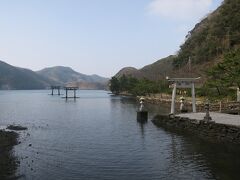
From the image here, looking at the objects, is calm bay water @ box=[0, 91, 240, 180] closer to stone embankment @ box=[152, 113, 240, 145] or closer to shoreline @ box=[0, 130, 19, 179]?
Answer: shoreline @ box=[0, 130, 19, 179]

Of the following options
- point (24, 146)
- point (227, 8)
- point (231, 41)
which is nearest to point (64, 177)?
point (24, 146)

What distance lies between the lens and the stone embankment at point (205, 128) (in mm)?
27906

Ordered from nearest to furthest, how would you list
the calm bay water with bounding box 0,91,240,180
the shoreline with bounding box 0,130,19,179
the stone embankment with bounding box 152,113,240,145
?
the shoreline with bounding box 0,130,19,179 < the calm bay water with bounding box 0,91,240,180 < the stone embankment with bounding box 152,113,240,145

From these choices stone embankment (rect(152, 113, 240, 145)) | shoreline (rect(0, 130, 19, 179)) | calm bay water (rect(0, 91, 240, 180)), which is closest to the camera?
shoreline (rect(0, 130, 19, 179))

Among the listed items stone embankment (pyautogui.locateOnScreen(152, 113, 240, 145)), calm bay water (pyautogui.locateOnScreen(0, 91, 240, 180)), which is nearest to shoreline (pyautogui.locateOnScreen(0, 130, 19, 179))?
calm bay water (pyautogui.locateOnScreen(0, 91, 240, 180))

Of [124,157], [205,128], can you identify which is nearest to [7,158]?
[124,157]

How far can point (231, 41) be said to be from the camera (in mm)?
118375

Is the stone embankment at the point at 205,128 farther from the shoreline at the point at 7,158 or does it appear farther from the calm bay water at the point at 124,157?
the shoreline at the point at 7,158

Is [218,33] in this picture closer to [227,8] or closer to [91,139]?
[227,8]

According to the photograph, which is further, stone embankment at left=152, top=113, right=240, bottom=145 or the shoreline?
stone embankment at left=152, top=113, right=240, bottom=145

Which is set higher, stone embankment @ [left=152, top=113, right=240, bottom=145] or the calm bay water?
stone embankment @ [left=152, top=113, right=240, bottom=145]

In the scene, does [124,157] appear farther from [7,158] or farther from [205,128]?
[205,128]

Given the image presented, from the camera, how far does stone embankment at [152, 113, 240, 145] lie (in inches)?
1099

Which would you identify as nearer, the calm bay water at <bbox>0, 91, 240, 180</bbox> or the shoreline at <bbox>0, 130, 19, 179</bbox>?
the shoreline at <bbox>0, 130, 19, 179</bbox>
